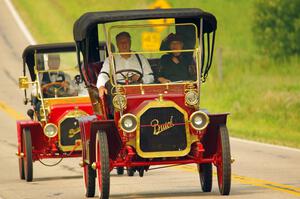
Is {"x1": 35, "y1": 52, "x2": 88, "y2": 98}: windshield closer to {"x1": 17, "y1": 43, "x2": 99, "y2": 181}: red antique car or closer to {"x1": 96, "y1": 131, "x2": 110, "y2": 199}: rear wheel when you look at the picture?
{"x1": 17, "y1": 43, "x2": 99, "y2": 181}: red antique car

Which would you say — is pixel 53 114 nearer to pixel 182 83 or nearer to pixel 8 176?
pixel 8 176

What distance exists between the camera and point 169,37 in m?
14.9

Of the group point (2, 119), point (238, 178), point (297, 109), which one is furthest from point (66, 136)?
point (2, 119)

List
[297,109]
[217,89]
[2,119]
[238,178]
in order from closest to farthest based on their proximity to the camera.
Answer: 1. [238,178]
2. [297,109]
3. [2,119]
4. [217,89]

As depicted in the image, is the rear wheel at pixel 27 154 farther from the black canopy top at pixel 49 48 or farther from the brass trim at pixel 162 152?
the brass trim at pixel 162 152

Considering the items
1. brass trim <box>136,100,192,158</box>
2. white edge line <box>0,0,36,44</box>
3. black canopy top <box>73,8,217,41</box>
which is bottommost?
white edge line <box>0,0,36,44</box>

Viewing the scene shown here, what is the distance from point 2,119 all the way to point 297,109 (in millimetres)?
8759

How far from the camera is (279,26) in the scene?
5050cm

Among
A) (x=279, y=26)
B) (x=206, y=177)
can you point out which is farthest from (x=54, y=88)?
(x=279, y=26)

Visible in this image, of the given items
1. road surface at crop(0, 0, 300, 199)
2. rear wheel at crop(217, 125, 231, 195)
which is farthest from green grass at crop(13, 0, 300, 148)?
rear wheel at crop(217, 125, 231, 195)

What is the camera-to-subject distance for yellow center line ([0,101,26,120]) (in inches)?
1319

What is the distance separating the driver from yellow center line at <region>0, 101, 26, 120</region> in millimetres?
18809

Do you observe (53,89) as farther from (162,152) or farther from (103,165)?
(103,165)

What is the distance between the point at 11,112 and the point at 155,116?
2161cm
